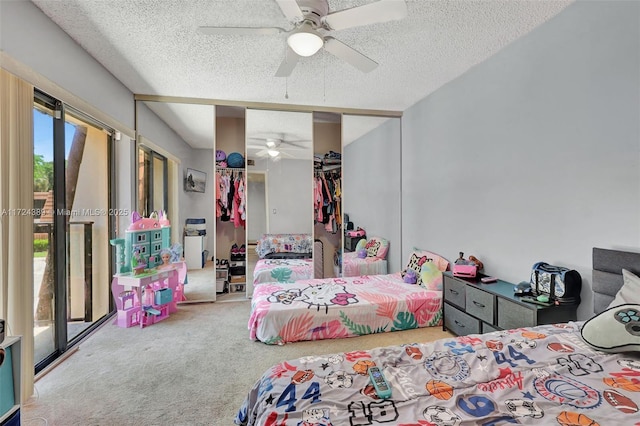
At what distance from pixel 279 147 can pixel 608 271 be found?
3.59m

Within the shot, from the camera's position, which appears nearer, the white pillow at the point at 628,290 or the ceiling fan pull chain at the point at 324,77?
the white pillow at the point at 628,290

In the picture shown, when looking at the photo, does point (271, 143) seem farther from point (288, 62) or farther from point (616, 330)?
point (616, 330)

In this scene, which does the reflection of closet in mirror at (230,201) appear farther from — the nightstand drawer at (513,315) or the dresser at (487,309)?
the nightstand drawer at (513,315)

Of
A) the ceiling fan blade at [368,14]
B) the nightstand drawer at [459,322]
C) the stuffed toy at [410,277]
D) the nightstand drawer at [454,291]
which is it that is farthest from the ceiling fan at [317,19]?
the stuffed toy at [410,277]

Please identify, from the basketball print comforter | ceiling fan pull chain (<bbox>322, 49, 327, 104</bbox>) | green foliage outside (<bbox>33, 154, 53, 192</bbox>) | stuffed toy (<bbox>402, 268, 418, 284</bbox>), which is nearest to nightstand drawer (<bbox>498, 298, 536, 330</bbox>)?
the basketball print comforter

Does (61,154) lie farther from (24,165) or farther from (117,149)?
(117,149)

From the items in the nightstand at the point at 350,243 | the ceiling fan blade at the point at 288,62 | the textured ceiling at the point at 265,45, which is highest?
the textured ceiling at the point at 265,45

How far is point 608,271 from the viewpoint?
5.72 ft

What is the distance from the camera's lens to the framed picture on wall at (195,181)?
4016mm

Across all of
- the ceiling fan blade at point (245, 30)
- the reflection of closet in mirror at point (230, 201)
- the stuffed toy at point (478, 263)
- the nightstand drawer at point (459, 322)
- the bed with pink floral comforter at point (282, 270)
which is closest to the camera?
the ceiling fan blade at point (245, 30)

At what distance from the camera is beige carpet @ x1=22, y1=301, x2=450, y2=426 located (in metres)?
1.78

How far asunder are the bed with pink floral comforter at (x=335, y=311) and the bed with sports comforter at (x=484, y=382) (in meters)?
1.29

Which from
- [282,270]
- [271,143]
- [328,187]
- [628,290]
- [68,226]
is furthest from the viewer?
[328,187]

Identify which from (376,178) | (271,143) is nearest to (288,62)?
(271,143)
